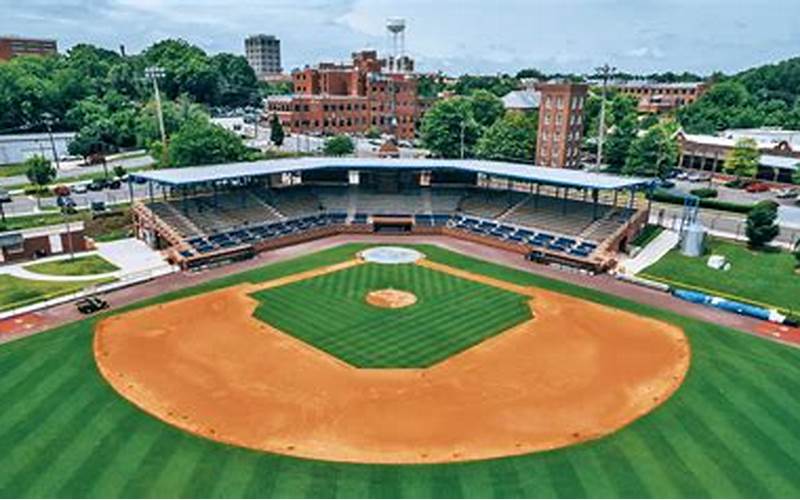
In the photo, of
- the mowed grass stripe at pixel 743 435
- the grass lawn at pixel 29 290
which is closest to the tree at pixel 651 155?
the mowed grass stripe at pixel 743 435

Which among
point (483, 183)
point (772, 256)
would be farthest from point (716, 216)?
point (483, 183)

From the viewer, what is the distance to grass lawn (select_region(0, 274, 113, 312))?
3932cm

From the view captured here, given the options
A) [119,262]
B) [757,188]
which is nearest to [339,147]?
[119,262]

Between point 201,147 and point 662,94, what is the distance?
161149 millimetres

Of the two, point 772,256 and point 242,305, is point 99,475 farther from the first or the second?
point 772,256

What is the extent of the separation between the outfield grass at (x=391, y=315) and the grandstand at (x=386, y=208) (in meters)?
11.3

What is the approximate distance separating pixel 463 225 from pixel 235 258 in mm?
25903

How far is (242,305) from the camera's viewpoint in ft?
130

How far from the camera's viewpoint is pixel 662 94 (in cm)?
17412

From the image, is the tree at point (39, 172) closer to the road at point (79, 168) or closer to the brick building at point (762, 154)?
the road at point (79, 168)

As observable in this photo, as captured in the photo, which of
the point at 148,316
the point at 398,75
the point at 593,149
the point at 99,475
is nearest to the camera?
the point at 99,475

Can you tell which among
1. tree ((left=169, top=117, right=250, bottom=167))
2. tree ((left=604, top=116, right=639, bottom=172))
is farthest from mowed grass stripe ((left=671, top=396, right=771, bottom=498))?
tree ((left=604, top=116, right=639, bottom=172))

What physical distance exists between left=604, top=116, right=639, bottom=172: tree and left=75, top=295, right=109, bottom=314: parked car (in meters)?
81.3

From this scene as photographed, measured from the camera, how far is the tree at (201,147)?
6944 centimetres
